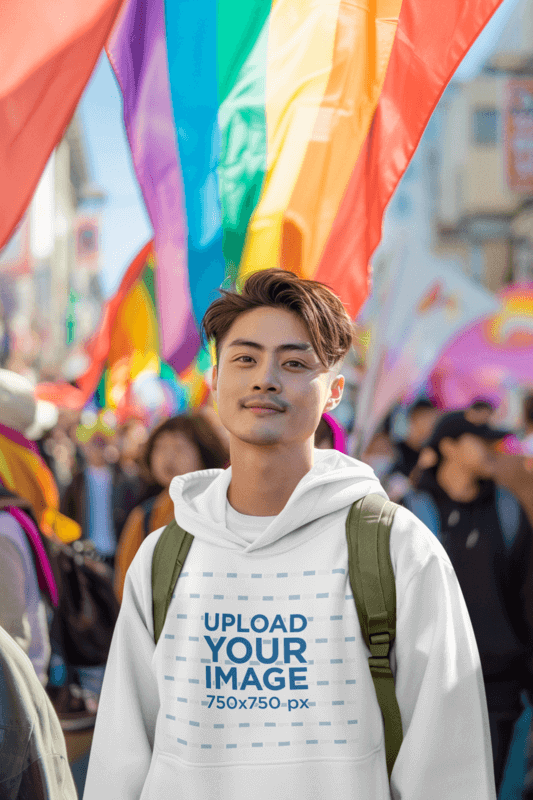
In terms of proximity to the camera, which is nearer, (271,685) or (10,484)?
Answer: (271,685)

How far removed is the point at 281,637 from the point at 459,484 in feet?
6.91

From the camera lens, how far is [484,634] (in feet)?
10.7

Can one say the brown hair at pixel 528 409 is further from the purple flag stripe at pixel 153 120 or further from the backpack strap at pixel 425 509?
the purple flag stripe at pixel 153 120

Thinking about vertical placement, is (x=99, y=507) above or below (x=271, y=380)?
above

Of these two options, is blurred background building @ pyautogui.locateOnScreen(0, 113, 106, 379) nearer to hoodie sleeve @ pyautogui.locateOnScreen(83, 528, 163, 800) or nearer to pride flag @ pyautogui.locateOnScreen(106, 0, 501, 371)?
pride flag @ pyautogui.locateOnScreen(106, 0, 501, 371)

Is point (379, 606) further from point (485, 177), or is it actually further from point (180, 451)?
point (485, 177)

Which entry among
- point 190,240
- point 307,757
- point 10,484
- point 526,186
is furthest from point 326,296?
point 526,186

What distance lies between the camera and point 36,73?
2.60 metres

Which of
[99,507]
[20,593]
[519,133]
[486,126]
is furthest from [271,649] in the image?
[486,126]

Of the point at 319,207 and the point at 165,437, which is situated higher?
the point at 319,207

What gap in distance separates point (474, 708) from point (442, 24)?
86.6 inches

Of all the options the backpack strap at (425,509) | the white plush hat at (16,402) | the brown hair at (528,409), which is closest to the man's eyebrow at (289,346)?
the white plush hat at (16,402)

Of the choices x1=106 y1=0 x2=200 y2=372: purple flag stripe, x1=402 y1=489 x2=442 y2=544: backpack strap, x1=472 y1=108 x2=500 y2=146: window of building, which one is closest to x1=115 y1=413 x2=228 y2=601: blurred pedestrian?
x1=402 y1=489 x2=442 y2=544: backpack strap

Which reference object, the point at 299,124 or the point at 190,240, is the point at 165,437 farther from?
the point at 299,124
